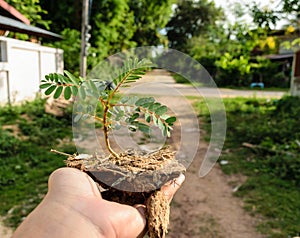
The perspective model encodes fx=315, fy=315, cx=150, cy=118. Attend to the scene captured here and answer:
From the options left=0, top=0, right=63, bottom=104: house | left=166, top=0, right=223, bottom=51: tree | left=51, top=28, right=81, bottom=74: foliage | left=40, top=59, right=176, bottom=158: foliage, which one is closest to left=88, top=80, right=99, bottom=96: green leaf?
left=40, top=59, right=176, bottom=158: foliage

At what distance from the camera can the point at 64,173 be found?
91 cm

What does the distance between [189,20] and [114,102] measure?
31392mm

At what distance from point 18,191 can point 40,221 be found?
3247mm

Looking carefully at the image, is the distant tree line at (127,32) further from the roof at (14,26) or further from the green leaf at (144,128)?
the green leaf at (144,128)

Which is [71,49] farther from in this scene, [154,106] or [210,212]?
[154,106]

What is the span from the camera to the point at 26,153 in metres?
4.79

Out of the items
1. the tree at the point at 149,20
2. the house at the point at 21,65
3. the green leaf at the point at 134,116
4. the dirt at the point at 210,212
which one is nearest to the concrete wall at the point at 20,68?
the house at the point at 21,65

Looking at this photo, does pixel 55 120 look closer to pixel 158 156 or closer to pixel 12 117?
pixel 12 117

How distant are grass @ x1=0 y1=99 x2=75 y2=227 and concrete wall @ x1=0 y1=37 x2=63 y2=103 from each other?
380 mm

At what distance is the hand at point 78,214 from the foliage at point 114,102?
0.56 feet

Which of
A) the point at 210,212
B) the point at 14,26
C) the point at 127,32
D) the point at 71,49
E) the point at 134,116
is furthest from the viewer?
the point at 127,32

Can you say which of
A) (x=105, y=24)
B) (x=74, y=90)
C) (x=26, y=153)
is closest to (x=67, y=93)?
(x=74, y=90)

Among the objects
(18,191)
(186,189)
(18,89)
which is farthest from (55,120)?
(186,189)

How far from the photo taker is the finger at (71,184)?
2.81 ft
